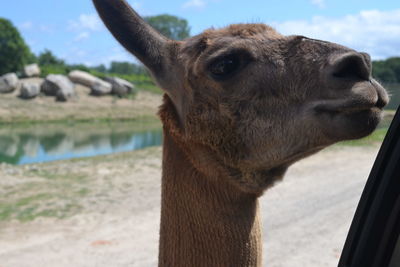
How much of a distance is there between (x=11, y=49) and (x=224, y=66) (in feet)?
181

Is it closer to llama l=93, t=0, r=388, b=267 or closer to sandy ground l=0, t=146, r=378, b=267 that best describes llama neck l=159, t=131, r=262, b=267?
llama l=93, t=0, r=388, b=267

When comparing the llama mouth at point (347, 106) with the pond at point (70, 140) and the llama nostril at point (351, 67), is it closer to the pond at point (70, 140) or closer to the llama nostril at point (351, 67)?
the llama nostril at point (351, 67)

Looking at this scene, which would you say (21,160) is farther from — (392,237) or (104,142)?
(392,237)

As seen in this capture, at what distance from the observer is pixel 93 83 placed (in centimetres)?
4956

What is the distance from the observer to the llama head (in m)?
2.42

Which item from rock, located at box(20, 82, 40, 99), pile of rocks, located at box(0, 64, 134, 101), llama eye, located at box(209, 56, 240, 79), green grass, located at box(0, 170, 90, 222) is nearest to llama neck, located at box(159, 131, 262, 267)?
llama eye, located at box(209, 56, 240, 79)

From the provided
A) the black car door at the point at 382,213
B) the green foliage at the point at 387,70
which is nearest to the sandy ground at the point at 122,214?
the green foliage at the point at 387,70

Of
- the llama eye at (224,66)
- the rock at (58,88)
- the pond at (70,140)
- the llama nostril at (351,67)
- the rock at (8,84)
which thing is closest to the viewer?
the llama nostril at (351,67)

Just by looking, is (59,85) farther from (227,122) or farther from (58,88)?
(227,122)

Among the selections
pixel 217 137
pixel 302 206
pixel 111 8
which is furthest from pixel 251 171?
pixel 302 206

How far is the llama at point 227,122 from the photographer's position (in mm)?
2689

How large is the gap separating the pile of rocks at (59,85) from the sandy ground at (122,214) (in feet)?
98.6

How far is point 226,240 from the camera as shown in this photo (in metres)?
3.00

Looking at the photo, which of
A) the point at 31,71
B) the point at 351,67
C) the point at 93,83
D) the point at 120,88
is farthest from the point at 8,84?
the point at 351,67
